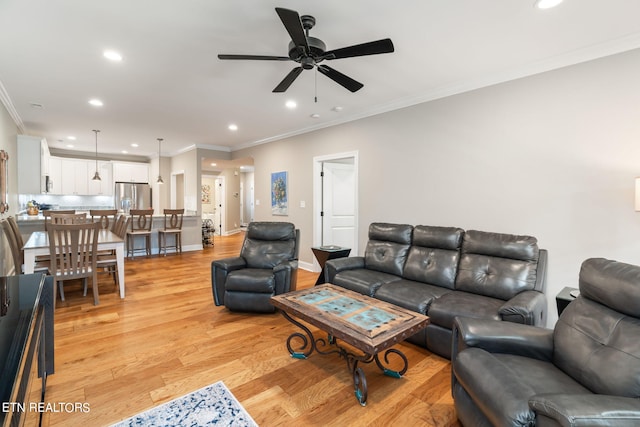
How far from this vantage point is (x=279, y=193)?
20.3 ft

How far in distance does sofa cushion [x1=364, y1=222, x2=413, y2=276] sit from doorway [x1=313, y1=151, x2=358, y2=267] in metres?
1.51

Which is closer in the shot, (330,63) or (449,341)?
(449,341)

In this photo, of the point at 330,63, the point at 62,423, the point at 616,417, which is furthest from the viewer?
the point at 330,63

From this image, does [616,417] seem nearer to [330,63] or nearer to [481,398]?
[481,398]

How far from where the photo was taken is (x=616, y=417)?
1.01m

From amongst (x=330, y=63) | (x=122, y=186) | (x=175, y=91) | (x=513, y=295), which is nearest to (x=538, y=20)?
(x=330, y=63)

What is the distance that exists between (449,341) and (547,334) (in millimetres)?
824

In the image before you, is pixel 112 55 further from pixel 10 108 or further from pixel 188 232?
pixel 188 232

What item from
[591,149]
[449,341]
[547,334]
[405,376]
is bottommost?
[405,376]

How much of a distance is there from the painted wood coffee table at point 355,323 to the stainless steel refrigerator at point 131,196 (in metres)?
8.24

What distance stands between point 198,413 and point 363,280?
1.89m

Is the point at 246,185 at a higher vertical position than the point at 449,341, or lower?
higher

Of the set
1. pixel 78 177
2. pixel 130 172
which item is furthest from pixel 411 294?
pixel 78 177

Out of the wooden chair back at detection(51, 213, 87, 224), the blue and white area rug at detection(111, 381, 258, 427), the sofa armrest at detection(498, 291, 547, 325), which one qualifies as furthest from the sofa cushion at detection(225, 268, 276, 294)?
the wooden chair back at detection(51, 213, 87, 224)
